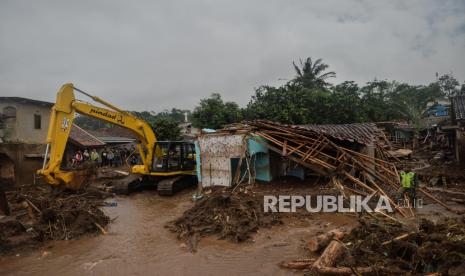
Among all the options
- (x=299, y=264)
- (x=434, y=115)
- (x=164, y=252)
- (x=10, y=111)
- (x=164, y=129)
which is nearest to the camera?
(x=299, y=264)

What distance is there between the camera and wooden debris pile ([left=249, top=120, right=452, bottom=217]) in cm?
962

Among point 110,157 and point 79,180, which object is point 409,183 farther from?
point 110,157

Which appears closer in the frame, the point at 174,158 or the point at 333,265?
the point at 333,265

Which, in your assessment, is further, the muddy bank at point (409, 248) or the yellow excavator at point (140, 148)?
the yellow excavator at point (140, 148)

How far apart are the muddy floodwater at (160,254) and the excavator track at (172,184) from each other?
11.3 feet

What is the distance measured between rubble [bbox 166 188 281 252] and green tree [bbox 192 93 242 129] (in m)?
14.9

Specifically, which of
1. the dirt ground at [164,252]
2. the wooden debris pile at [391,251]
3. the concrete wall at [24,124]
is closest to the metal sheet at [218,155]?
the dirt ground at [164,252]

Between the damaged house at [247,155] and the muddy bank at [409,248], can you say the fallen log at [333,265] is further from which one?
the damaged house at [247,155]

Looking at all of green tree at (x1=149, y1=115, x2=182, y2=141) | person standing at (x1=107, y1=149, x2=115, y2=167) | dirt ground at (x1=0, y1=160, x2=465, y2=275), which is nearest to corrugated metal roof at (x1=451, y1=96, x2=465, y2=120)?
dirt ground at (x1=0, y1=160, x2=465, y2=275)

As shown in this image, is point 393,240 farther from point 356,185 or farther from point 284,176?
point 284,176

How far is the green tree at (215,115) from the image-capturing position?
943 inches

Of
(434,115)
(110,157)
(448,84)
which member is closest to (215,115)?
(110,157)

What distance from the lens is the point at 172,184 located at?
12.2m

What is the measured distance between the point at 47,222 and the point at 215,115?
16565mm
